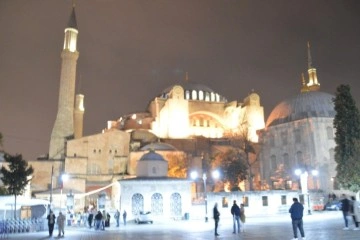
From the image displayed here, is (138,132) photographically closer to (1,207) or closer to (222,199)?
(222,199)

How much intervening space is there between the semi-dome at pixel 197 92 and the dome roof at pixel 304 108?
60.8 ft

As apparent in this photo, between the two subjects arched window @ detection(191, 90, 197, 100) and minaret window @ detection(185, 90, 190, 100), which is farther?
arched window @ detection(191, 90, 197, 100)

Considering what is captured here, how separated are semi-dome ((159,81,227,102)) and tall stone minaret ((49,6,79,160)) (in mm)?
19712

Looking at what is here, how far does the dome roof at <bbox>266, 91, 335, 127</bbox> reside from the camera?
44.3 meters

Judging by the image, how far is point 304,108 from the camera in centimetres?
4553

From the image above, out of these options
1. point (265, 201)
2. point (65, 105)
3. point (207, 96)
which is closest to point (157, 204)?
point (265, 201)

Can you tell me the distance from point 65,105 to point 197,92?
26415 mm

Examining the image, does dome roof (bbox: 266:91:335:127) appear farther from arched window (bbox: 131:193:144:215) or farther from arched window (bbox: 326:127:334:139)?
arched window (bbox: 131:193:144:215)

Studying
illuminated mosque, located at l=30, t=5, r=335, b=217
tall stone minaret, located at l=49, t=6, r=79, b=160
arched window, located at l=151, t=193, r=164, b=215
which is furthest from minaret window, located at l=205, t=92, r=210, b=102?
arched window, located at l=151, t=193, r=164, b=215

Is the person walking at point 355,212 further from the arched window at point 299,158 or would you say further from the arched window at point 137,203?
the arched window at point 299,158

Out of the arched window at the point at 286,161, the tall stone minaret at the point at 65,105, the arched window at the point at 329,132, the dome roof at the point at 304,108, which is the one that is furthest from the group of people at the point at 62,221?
the dome roof at the point at 304,108

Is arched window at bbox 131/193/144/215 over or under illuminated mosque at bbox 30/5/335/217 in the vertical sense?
under

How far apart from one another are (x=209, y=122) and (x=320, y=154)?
79.4 ft

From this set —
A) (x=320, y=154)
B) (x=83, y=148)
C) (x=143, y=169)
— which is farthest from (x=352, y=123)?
(x=83, y=148)
